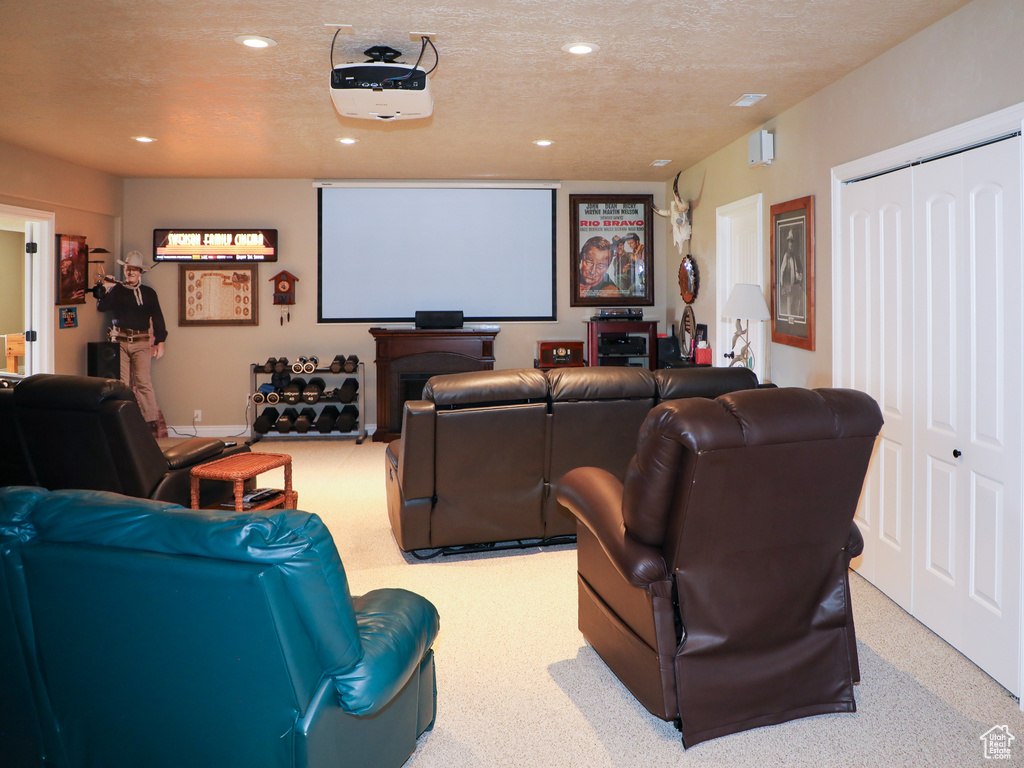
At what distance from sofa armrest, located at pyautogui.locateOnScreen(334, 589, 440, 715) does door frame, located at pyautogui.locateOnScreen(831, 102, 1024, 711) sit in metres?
2.14

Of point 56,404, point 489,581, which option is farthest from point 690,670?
point 56,404

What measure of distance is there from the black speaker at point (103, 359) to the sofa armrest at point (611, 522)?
586 centimetres

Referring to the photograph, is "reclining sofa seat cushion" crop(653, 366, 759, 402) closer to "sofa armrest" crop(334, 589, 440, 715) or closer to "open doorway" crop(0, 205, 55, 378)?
"sofa armrest" crop(334, 589, 440, 715)

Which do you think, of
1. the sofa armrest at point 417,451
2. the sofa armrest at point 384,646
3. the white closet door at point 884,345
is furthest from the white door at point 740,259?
the sofa armrest at point 384,646

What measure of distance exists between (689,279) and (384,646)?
19.4 ft

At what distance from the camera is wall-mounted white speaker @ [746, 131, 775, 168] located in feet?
17.1

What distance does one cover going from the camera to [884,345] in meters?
3.77

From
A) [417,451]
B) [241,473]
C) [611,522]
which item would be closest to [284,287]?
[241,473]

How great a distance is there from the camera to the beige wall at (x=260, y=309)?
7887 millimetres

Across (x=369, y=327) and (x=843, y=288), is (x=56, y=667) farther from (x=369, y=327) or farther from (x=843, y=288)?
(x=369, y=327)

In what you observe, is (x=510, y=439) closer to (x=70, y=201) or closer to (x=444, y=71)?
(x=444, y=71)

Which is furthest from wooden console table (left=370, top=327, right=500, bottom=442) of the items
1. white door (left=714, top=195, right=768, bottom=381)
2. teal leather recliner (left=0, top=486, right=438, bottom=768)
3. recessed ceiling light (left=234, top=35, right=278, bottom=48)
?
teal leather recliner (left=0, top=486, right=438, bottom=768)

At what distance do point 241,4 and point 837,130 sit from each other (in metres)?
3.14

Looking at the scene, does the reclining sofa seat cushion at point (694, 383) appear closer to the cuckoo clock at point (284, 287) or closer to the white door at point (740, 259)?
the white door at point (740, 259)
